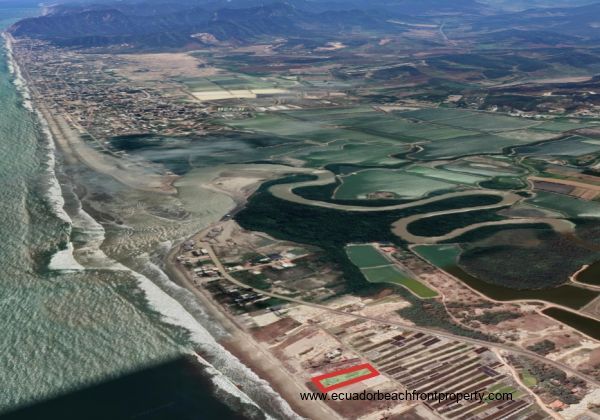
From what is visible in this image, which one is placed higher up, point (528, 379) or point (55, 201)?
point (528, 379)

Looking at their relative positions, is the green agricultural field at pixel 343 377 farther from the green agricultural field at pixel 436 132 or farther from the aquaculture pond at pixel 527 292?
the green agricultural field at pixel 436 132

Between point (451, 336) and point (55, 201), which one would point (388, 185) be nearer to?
point (451, 336)

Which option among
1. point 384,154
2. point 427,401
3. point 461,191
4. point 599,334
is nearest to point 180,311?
point 427,401

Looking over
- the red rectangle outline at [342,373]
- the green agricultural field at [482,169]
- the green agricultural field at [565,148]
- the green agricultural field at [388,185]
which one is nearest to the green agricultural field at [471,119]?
the green agricultural field at [565,148]

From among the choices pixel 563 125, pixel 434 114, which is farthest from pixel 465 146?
pixel 434 114

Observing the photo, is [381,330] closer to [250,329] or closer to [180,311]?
[250,329]

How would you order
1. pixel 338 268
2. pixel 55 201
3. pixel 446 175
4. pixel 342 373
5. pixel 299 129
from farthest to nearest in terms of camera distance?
pixel 299 129 → pixel 446 175 → pixel 55 201 → pixel 338 268 → pixel 342 373

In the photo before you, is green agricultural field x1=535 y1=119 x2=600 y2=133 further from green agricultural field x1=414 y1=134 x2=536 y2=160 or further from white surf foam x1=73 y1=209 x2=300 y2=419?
white surf foam x1=73 y1=209 x2=300 y2=419
